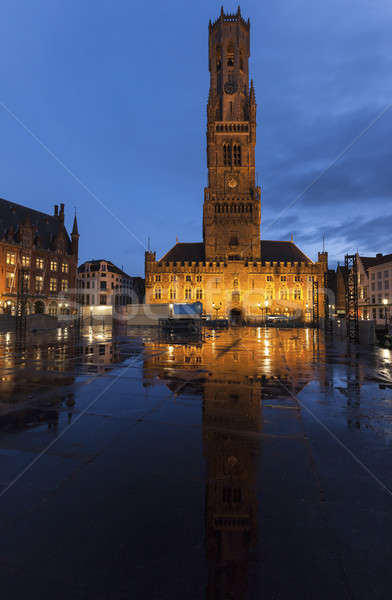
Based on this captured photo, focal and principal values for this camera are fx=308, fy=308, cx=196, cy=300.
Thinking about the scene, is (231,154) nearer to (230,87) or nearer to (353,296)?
(230,87)

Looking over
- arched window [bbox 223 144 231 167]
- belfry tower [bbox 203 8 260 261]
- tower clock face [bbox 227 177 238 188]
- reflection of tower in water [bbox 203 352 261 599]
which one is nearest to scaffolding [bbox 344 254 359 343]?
reflection of tower in water [bbox 203 352 261 599]

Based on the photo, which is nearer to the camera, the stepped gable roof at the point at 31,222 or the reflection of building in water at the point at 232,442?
the reflection of building in water at the point at 232,442

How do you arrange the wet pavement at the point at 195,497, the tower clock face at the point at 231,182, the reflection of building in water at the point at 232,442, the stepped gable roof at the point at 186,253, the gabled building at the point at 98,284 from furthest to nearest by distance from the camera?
the gabled building at the point at 98,284
the stepped gable roof at the point at 186,253
the tower clock face at the point at 231,182
the reflection of building in water at the point at 232,442
the wet pavement at the point at 195,497

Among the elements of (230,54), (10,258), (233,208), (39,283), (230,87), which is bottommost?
(39,283)

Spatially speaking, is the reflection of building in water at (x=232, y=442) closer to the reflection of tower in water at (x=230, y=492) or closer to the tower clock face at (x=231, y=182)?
the reflection of tower in water at (x=230, y=492)

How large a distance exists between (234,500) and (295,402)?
4108 millimetres

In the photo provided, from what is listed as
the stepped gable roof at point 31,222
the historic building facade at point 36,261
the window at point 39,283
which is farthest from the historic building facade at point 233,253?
the window at point 39,283

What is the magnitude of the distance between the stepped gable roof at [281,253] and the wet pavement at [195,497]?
64.2m

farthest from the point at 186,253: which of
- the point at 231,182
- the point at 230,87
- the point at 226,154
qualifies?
the point at 230,87

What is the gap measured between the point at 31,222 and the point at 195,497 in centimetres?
6431

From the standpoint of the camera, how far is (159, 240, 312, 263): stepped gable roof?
68250 mm

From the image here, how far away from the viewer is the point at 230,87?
70625 mm

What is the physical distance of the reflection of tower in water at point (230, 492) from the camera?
7.70 feet

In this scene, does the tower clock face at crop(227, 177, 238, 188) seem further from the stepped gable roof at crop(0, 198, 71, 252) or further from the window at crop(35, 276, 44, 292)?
the window at crop(35, 276, 44, 292)
